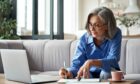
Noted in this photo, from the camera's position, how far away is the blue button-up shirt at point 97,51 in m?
1.87

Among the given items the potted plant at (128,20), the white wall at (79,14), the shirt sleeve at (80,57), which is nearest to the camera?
the shirt sleeve at (80,57)

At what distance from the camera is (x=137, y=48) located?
9.78 ft

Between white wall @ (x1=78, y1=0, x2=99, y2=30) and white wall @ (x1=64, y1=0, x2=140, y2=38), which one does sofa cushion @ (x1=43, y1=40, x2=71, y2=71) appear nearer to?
white wall @ (x1=64, y1=0, x2=140, y2=38)

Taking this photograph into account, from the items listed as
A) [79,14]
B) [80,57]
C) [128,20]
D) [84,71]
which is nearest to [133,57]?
[80,57]

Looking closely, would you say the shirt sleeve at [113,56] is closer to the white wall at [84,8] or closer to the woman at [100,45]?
the woman at [100,45]

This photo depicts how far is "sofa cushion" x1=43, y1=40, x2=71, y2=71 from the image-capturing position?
357 centimetres

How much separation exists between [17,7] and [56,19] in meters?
0.75

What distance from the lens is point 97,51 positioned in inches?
77.4

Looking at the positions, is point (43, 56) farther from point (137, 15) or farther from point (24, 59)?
point (137, 15)

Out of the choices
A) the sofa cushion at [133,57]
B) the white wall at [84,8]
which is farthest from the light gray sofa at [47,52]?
the white wall at [84,8]

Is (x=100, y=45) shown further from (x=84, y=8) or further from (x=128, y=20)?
(x=84, y=8)

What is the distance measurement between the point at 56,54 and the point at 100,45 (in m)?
1.70

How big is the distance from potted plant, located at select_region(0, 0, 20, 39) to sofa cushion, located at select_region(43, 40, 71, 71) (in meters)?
1.38

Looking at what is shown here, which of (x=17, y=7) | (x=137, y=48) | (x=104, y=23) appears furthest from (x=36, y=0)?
(x=104, y=23)
